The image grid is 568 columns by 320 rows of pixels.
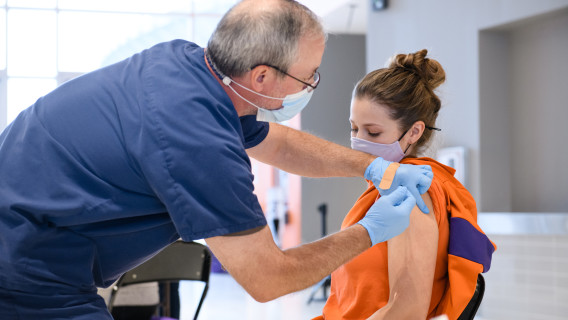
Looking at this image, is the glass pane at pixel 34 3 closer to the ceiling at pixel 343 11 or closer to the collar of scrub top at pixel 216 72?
the ceiling at pixel 343 11

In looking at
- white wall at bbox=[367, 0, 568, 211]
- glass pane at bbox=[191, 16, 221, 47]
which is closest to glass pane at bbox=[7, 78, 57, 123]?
glass pane at bbox=[191, 16, 221, 47]

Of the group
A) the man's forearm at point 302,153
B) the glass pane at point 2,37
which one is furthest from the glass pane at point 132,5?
the man's forearm at point 302,153

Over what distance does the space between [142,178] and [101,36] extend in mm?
7885

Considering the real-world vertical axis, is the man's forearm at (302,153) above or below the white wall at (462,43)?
below

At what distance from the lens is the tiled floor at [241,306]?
5.26 m

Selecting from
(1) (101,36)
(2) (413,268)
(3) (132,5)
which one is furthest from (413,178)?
(3) (132,5)

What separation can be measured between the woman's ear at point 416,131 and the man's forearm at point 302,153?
0.16m

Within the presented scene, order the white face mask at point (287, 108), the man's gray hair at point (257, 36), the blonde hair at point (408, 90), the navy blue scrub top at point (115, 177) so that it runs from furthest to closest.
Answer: the blonde hair at point (408, 90) → the white face mask at point (287, 108) → the man's gray hair at point (257, 36) → the navy blue scrub top at point (115, 177)

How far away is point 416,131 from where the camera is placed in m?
1.67

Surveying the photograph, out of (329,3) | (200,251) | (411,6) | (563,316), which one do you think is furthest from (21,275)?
(329,3)

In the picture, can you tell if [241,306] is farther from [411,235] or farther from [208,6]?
[208,6]

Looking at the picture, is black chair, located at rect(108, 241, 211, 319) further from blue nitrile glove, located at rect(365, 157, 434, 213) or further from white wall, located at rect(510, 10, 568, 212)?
white wall, located at rect(510, 10, 568, 212)

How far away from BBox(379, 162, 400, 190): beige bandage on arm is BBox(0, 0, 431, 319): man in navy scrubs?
29 cm

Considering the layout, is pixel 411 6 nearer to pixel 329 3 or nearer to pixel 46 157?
pixel 329 3
